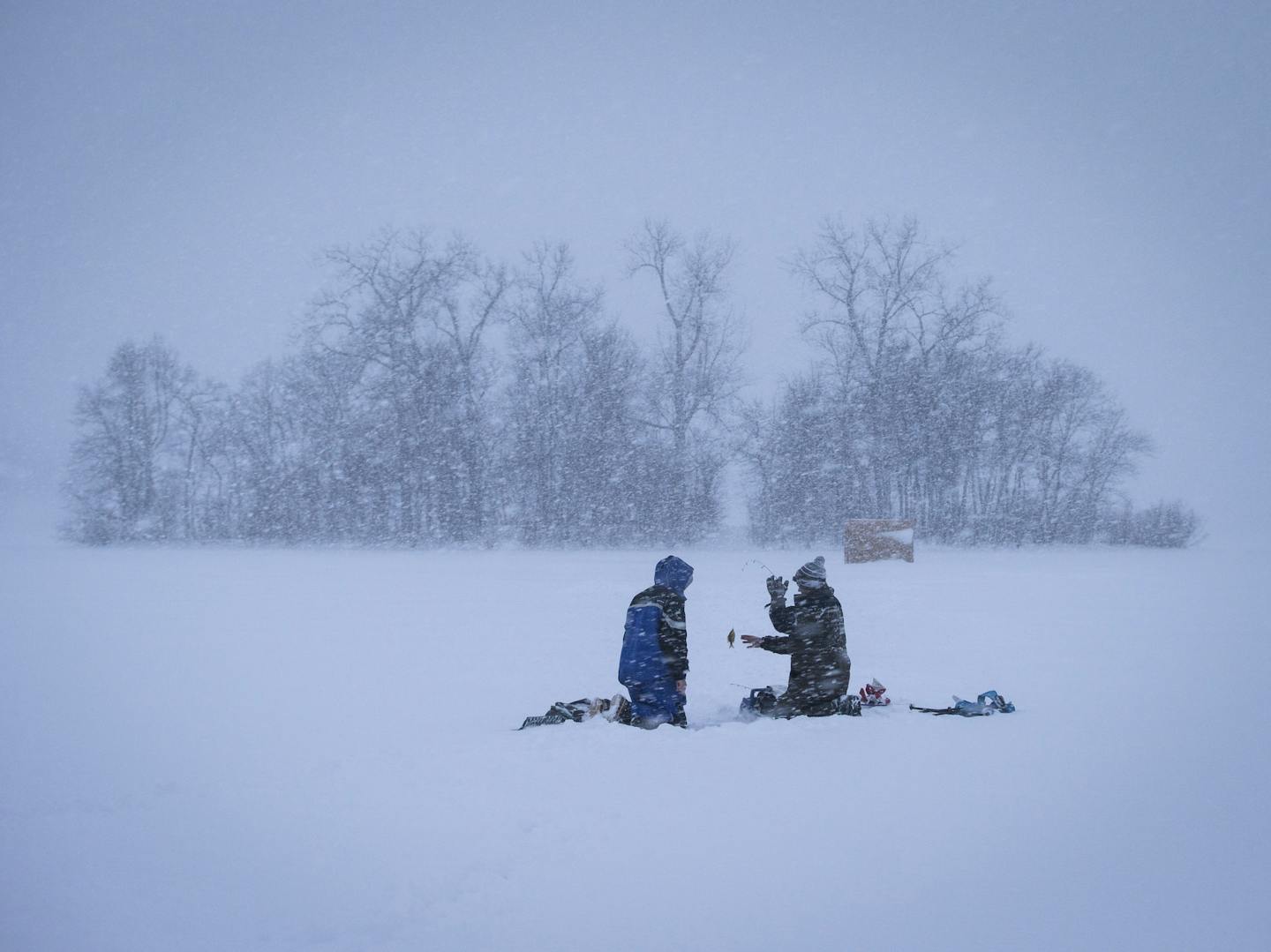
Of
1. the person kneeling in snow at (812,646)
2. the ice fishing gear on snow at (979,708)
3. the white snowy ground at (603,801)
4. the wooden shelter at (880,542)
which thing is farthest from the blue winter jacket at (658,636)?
the wooden shelter at (880,542)

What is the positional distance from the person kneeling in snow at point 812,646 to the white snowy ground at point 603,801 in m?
0.24

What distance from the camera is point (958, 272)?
→ 1270 inches

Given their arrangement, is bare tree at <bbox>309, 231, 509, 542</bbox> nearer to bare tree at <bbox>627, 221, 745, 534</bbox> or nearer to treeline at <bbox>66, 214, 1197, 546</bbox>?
treeline at <bbox>66, 214, 1197, 546</bbox>

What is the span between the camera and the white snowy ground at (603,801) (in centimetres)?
Answer: 312

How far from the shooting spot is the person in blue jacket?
573cm

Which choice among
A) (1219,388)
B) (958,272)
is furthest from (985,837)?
(1219,388)

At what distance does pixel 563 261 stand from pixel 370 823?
93.6ft

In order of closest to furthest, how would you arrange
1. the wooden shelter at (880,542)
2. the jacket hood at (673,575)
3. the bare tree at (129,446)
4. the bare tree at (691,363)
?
the jacket hood at (673,575) → the wooden shelter at (880,542) → the bare tree at (691,363) → the bare tree at (129,446)

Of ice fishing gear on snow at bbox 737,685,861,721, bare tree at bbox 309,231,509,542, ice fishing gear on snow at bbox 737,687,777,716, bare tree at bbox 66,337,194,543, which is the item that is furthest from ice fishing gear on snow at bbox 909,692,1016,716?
bare tree at bbox 66,337,194,543

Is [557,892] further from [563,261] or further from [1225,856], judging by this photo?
[563,261]

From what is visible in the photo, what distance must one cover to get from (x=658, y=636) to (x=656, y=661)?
0.19 m

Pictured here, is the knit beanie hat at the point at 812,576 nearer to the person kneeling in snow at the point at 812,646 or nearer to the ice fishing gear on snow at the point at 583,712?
the person kneeling in snow at the point at 812,646

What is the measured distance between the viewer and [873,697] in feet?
21.1

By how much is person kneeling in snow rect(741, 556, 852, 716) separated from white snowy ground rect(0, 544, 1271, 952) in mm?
241
